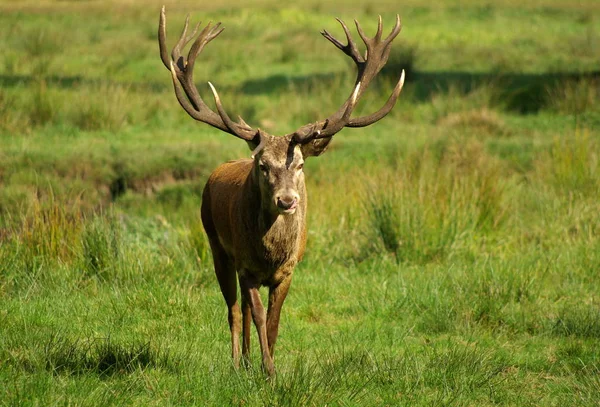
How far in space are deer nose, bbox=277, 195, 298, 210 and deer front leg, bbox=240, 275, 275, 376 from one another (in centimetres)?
82

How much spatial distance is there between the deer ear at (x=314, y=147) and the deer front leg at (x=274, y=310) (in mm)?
840

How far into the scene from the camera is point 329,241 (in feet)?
34.8

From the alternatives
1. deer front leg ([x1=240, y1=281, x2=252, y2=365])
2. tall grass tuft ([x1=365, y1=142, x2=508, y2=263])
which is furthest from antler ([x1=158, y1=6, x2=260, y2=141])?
tall grass tuft ([x1=365, y1=142, x2=508, y2=263])

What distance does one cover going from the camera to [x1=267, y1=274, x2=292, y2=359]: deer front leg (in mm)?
6629

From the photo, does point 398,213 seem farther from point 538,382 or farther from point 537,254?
point 538,382

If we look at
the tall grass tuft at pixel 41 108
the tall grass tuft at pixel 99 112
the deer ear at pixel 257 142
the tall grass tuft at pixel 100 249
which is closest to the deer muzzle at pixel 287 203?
the deer ear at pixel 257 142

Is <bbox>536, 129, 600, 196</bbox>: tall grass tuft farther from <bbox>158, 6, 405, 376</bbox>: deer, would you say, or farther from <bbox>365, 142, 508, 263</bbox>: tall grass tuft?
<bbox>158, 6, 405, 376</bbox>: deer

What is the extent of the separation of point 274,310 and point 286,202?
992mm

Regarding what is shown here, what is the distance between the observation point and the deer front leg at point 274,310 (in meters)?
6.63

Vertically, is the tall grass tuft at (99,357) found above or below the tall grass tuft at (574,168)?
below

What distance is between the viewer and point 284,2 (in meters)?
40.6

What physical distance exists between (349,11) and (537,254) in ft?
87.6

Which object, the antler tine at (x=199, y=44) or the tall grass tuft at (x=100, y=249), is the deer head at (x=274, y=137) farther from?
the tall grass tuft at (x=100, y=249)

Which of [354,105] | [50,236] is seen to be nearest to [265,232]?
[354,105]
